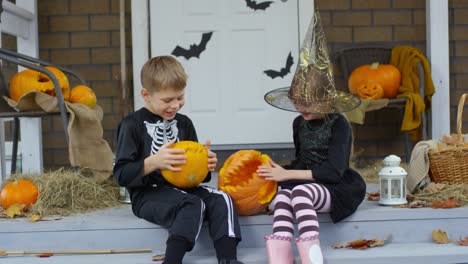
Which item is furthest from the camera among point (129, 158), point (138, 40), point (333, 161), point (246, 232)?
point (138, 40)

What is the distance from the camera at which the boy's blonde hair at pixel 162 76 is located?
3547 millimetres

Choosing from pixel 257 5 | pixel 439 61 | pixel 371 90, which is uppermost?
pixel 257 5

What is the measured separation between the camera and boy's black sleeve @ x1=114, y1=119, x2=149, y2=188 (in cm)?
357

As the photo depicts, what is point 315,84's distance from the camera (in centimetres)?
375

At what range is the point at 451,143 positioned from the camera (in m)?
4.28

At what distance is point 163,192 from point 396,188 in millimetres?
1325

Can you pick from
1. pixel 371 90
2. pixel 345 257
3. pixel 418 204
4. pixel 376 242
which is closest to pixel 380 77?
pixel 371 90

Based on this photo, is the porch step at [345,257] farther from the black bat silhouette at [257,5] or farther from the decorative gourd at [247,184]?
the black bat silhouette at [257,5]

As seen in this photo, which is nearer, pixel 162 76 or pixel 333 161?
pixel 162 76

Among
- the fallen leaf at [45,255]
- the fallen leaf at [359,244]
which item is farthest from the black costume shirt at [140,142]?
the fallen leaf at [359,244]

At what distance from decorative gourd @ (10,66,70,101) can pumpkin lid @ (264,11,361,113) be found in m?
1.68

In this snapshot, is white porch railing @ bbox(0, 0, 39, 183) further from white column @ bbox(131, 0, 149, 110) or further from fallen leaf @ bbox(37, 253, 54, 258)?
fallen leaf @ bbox(37, 253, 54, 258)

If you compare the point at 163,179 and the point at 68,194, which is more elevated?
the point at 163,179

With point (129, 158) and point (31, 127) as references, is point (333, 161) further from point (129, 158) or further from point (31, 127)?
point (31, 127)
